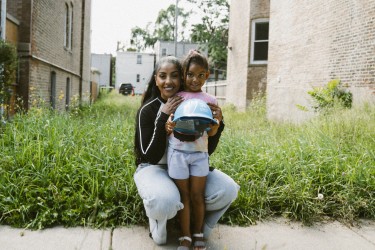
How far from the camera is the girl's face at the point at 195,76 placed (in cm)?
280

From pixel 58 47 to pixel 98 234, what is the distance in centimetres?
1037

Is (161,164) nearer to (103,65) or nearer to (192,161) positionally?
(192,161)

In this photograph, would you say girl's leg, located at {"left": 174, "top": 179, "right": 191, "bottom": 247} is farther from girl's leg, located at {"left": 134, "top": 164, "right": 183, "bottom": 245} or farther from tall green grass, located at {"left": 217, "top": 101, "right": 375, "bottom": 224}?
tall green grass, located at {"left": 217, "top": 101, "right": 375, "bottom": 224}

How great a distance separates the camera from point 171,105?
9.08 feet

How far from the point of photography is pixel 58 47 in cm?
1237

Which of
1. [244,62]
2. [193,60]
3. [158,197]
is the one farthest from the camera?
[244,62]

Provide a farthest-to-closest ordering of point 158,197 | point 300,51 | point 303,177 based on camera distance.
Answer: point 300,51 < point 303,177 < point 158,197

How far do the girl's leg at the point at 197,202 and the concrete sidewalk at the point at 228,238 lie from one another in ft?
0.81

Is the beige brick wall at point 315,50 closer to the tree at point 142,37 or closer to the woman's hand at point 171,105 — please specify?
the woman's hand at point 171,105

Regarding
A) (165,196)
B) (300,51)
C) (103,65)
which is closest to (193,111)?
(165,196)

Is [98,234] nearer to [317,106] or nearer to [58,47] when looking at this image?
[317,106]

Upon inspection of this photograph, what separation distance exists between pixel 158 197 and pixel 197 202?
1.18 ft

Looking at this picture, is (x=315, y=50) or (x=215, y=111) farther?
(x=315, y=50)

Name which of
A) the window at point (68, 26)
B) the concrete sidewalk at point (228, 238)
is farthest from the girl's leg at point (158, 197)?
the window at point (68, 26)
